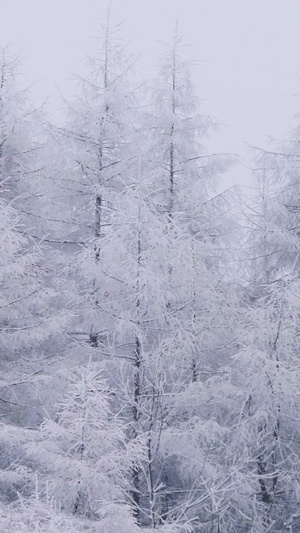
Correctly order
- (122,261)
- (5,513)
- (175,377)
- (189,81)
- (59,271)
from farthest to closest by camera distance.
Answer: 1. (189,81)
2. (59,271)
3. (175,377)
4. (122,261)
5. (5,513)

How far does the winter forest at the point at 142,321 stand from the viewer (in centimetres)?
795

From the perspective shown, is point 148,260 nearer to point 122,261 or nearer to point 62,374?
point 122,261

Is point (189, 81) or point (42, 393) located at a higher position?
point (189, 81)

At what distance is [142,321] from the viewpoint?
991 centimetres

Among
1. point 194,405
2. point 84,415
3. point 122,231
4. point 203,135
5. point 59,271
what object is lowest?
point 194,405

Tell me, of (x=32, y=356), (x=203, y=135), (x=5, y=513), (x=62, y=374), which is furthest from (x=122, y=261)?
(x=203, y=135)

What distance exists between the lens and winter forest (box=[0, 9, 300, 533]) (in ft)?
26.1

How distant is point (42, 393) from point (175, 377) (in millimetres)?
2700

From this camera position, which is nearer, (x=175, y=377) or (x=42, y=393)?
(x=42, y=393)

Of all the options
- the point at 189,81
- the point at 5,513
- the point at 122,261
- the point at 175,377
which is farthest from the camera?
the point at 189,81

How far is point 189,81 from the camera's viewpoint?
43.8 ft

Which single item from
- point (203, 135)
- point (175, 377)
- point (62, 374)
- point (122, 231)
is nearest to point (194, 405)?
point (175, 377)

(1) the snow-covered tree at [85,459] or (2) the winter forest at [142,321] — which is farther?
(2) the winter forest at [142,321]

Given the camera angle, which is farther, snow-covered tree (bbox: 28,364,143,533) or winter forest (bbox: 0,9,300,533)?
winter forest (bbox: 0,9,300,533)
